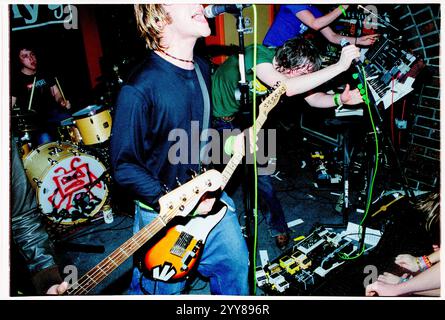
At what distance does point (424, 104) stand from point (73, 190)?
12.9ft

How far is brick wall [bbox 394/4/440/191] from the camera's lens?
2904 millimetres

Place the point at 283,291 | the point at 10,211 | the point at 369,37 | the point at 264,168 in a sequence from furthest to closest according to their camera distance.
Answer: the point at 369,37 → the point at 264,168 → the point at 283,291 → the point at 10,211

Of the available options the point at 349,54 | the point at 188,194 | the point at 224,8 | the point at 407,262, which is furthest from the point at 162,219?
the point at 407,262

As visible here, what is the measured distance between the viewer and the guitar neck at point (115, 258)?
1.70m

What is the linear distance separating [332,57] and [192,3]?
280 centimetres

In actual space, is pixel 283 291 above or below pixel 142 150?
below

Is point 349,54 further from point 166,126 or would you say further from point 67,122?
point 67,122

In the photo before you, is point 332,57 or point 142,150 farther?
point 332,57

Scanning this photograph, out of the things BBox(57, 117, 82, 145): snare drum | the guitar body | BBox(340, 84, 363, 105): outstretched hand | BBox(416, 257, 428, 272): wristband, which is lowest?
BBox(416, 257, 428, 272): wristband

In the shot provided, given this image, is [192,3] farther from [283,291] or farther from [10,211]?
[283,291]

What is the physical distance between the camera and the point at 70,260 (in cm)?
307

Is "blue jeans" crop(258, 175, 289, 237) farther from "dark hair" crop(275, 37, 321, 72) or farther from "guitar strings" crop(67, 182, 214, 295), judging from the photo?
"guitar strings" crop(67, 182, 214, 295)

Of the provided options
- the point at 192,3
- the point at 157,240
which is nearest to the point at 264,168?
the point at 157,240

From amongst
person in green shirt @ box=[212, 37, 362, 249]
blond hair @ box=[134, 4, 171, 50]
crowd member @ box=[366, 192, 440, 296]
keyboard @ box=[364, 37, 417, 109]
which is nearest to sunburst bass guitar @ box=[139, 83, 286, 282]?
person in green shirt @ box=[212, 37, 362, 249]
